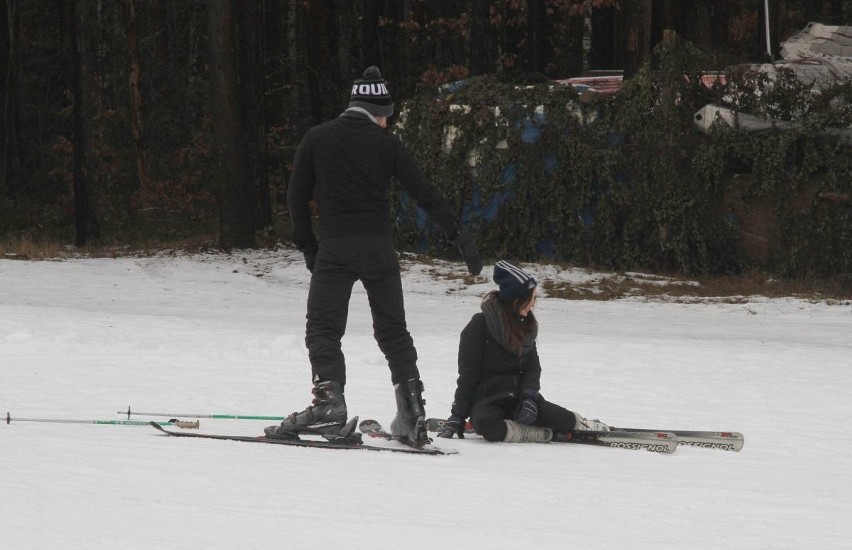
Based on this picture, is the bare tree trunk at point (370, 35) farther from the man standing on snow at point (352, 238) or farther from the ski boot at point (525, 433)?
the man standing on snow at point (352, 238)

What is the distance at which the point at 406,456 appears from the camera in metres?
6.39

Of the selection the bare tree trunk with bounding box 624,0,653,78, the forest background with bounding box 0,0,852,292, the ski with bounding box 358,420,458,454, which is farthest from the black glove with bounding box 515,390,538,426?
the bare tree trunk with bounding box 624,0,653,78

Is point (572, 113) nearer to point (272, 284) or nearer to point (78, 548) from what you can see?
point (272, 284)

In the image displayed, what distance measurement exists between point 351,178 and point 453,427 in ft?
5.34

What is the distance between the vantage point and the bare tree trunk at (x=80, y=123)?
2111 cm

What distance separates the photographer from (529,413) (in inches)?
273

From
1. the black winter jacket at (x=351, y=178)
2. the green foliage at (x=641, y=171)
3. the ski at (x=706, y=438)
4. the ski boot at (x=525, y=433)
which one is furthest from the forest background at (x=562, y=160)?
the black winter jacket at (x=351, y=178)

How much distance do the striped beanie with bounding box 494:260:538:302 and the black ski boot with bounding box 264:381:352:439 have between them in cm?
107

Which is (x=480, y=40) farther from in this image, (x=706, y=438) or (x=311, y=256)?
(x=311, y=256)

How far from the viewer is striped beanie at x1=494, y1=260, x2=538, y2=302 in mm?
6766

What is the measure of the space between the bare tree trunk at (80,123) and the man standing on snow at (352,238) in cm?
1567

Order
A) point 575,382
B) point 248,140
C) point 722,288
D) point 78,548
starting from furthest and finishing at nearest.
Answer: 1. point 248,140
2. point 722,288
3. point 575,382
4. point 78,548

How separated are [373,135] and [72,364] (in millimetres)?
4536

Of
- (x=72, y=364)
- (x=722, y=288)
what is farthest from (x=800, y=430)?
(x=722, y=288)
